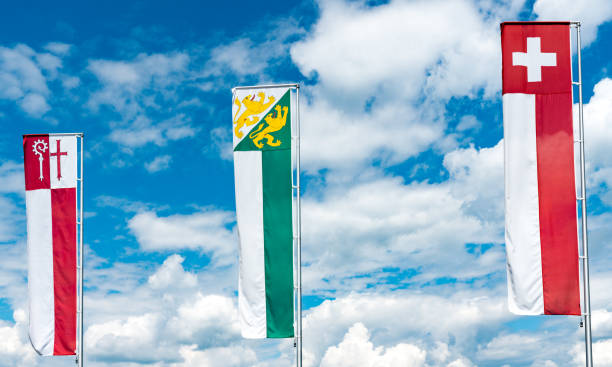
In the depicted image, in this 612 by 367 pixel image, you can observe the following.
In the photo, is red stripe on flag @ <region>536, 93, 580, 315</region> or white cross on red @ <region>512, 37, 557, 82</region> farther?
white cross on red @ <region>512, 37, 557, 82</region>

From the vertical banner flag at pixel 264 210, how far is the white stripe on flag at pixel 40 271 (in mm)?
8792

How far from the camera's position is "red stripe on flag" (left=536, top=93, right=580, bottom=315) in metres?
20.1

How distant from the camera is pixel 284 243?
23.0 m

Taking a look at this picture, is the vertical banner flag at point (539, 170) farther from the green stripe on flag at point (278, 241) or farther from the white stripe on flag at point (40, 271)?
the white stripe on flag at point (40, 271)

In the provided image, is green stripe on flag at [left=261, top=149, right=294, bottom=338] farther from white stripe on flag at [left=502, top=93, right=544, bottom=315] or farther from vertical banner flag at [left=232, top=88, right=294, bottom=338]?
white stripe on flag at [left=502, top=93, right=544, bottom=315]

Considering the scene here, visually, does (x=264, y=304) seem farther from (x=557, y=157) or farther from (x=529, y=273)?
(x=557, y=157)

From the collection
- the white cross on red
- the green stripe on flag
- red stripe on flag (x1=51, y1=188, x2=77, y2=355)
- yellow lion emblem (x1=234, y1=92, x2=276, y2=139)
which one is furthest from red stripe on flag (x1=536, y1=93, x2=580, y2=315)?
red stripe on flag (x1=51, y1=188, x2=77, y2=355)

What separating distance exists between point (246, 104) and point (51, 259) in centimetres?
1028

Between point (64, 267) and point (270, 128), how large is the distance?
10.3m

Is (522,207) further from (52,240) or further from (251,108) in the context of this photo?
(52,240)

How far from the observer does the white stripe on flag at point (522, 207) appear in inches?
798

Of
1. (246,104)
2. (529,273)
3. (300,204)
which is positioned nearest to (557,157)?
(529,273)

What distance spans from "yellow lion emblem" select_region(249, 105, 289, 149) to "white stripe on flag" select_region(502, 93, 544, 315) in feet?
23.6

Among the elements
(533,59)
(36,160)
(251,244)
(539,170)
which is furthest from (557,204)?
(36,160)
